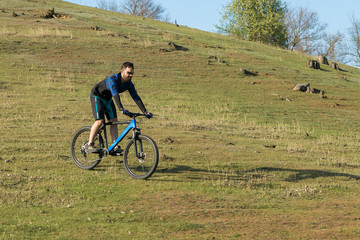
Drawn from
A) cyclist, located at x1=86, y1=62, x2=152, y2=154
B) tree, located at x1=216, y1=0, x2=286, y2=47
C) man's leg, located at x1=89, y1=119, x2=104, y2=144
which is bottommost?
man's leg, located at x1=89, y1=119, x2=104, y2=144

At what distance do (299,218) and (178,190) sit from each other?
2.41 meters

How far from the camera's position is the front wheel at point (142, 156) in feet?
29.8

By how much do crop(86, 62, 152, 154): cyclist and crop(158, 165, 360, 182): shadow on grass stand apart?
1694mm

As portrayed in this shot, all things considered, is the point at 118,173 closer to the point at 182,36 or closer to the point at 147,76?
the point at 147,76

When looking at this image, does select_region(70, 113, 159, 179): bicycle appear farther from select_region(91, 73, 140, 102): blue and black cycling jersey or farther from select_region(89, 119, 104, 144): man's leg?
select_region(91, 73, 140, 102): blue and black cycling jersey

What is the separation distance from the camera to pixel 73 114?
1764 cm

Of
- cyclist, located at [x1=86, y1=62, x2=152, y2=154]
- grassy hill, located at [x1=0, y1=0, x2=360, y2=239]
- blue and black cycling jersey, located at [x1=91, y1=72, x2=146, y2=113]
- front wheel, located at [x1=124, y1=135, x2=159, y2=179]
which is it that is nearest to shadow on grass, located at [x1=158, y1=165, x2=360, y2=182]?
grassy hill, located at [x1=0, y1=0, x2=360, y2=239]

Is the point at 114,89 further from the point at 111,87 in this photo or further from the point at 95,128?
the point at 95,128

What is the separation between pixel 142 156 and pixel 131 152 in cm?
28

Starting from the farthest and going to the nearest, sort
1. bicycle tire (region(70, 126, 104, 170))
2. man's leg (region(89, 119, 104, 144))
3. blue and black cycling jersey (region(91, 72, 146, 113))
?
bicycle tire (region(70, 126, 104, 170)), man's leg (region(89, 119, 104, 144)), blue and black cycling jersey (region(91, 72, 146, 113))

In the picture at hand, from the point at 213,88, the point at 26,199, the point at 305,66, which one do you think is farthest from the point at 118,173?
the point at 305,66

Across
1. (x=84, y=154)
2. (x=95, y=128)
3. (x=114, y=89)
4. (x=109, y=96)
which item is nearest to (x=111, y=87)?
(x=114, y=89)

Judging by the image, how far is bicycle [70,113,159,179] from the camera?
30.0ft

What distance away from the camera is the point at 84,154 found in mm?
10328
